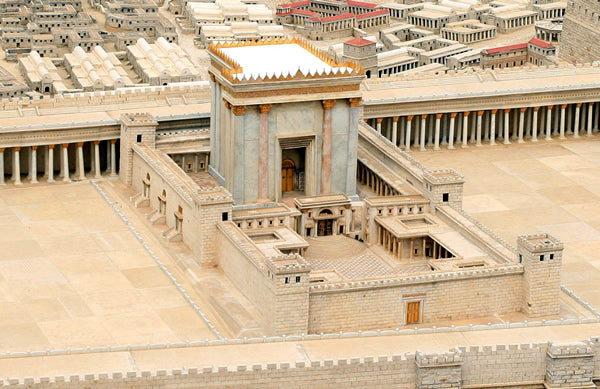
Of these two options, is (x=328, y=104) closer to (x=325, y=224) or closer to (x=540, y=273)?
(x=325, y=224)

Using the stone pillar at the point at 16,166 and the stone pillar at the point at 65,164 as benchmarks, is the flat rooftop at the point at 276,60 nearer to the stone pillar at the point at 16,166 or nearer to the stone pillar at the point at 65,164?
the stone pillar at the point at 65,164

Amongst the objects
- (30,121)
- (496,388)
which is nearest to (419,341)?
(496,388)

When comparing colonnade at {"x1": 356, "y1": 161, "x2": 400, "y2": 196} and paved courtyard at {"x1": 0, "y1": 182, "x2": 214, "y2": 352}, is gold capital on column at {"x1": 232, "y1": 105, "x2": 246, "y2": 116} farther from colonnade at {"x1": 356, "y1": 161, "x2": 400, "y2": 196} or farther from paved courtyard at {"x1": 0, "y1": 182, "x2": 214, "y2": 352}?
colonnade at {"x1": 356, "y1": 161, "x2": 400, "y2": 196}

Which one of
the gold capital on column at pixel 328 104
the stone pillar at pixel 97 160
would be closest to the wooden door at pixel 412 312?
the gold capital on column at pixel 328 104

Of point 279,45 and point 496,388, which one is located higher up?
point 279,45

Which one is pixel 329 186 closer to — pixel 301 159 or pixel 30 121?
pixel 301 159

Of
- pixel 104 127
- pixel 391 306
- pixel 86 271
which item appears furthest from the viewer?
pixel 104 127

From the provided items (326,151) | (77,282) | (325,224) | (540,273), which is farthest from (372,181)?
(77,282)
